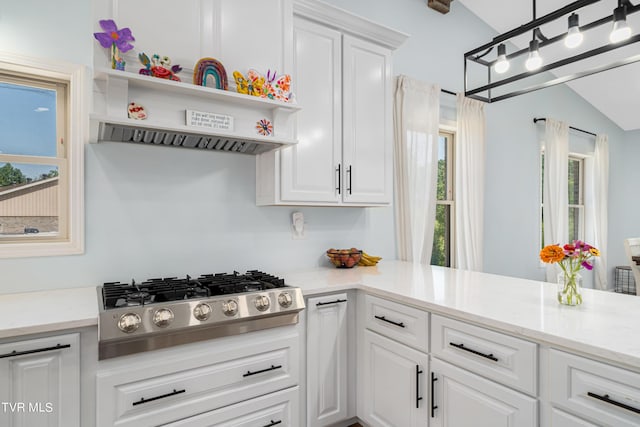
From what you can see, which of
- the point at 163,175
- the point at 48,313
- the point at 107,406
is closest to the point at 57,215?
the point at 163,175

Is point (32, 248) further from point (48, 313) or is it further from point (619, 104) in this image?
point (619, 104)

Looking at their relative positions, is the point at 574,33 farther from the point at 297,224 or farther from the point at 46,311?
the point at 46,311

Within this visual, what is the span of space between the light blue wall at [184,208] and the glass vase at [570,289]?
1.53m

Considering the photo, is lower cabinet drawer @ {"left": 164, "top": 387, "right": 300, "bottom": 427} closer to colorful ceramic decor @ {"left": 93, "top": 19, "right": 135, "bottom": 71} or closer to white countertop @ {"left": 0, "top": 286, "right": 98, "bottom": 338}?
white countertop @ {"left": 0, "top": 286, "right": 98, "bottom": 338}

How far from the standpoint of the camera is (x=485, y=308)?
5.03ft

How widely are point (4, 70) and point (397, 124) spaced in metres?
2.49

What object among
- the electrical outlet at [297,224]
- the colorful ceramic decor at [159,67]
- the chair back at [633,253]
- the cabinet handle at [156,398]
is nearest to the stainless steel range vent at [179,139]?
the colorful ceramic decor at [159,67]

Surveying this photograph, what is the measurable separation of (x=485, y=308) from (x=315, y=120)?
4.75 ft

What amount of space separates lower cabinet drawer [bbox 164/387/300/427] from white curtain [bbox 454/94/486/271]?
86.5 inches

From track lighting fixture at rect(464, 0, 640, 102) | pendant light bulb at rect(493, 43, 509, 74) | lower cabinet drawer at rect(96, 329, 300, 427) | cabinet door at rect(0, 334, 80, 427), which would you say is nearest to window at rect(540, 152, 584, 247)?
track lighting fixture at rect(464, 0, 640, 102)

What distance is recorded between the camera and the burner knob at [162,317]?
57.9 inches

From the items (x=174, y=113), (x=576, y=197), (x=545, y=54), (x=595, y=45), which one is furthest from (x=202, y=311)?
(x=576, y=197)

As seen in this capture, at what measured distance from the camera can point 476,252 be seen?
11.6ft

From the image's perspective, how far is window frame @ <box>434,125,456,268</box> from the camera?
354 cm
